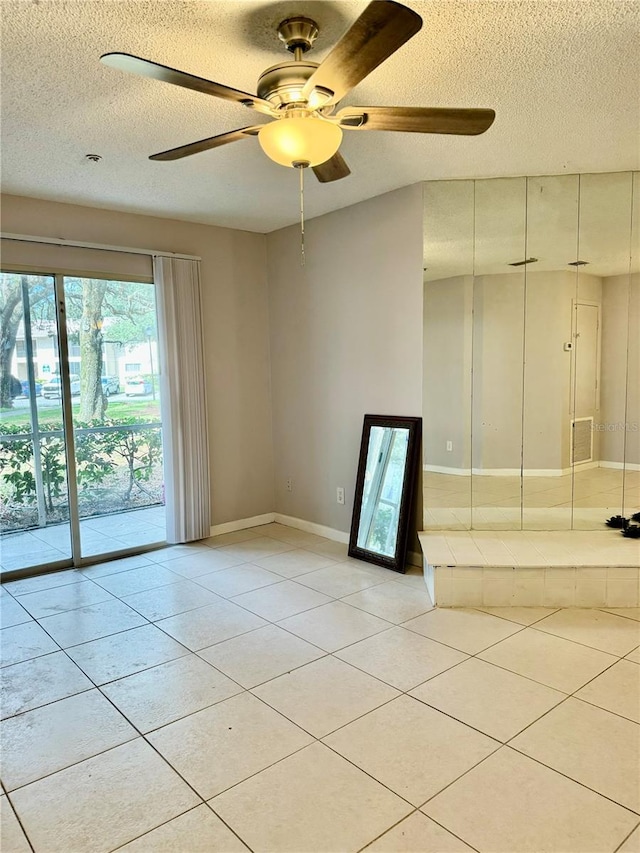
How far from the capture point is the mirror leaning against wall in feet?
11.9

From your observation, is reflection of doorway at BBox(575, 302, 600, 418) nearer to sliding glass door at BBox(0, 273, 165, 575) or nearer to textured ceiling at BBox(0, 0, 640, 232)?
textured ceiling at BBox(0, 0, 640, 232)

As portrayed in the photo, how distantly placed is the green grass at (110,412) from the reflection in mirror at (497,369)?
2.49 metres

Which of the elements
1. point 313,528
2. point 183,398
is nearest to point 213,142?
point 183,398

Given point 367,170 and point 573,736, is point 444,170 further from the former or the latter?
point 573,736

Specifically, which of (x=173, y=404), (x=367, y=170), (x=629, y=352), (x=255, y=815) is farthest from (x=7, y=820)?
(x=629, y=352)

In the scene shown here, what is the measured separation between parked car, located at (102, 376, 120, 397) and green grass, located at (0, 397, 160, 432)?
76 mm

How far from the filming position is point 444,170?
3354mm

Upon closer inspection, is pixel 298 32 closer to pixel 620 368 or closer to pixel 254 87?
pixel 254 87

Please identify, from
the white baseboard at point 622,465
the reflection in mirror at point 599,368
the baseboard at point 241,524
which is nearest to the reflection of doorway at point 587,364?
the reflection in mirror at point 599,368

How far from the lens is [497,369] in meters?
3.80

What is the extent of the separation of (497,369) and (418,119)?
2149mm

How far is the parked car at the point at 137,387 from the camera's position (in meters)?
4.31

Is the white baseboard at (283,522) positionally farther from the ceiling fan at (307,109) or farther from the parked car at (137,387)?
the ceiling fan at (307,109)

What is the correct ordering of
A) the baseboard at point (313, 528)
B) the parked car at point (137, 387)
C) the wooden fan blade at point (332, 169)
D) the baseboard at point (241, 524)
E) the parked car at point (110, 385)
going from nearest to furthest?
the wooden fan blade at point (332, 169) → the parked car at point (110, 385) → the parked car at point (137, 387) → the baseboard at point (313, 528) → the baseboard at point (241, 524)
